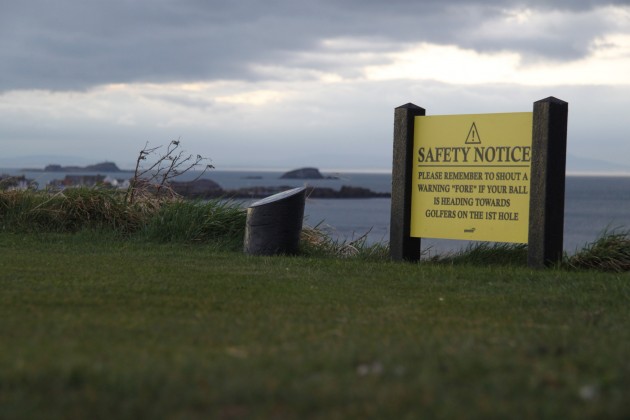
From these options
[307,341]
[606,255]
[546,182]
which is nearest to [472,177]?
[546,182]

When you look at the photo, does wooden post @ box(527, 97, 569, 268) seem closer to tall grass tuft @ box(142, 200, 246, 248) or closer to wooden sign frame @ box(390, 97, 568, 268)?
wooden sign frame @ box(390, 97, 568, 268)

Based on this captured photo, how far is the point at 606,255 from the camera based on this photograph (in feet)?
38.6

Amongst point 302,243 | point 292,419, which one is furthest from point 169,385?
point 302,243

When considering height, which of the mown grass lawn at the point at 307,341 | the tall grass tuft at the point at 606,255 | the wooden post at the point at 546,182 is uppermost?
the wooden post at the point at 546,182

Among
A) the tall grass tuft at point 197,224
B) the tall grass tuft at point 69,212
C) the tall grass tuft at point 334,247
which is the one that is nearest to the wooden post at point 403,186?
the tall grass tuft at point 334,247

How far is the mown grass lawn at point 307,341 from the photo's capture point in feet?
14.3

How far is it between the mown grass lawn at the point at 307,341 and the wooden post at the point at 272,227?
6.51 ft

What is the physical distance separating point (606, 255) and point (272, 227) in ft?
14.6

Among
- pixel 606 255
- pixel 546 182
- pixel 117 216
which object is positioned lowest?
pixel 606 255

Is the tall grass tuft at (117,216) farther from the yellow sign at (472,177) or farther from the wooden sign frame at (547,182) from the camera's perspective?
the wooden sign frame at (547,182)

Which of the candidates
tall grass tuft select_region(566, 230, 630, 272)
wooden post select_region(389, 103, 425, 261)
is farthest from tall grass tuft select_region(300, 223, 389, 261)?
tall grass tuft select_region(566, 230, 630, 272)

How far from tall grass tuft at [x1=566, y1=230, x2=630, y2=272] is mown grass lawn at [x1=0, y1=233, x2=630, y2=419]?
1.03 meters

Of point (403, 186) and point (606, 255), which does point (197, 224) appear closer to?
point (403, 186)

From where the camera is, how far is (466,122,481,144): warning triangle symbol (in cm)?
1190
